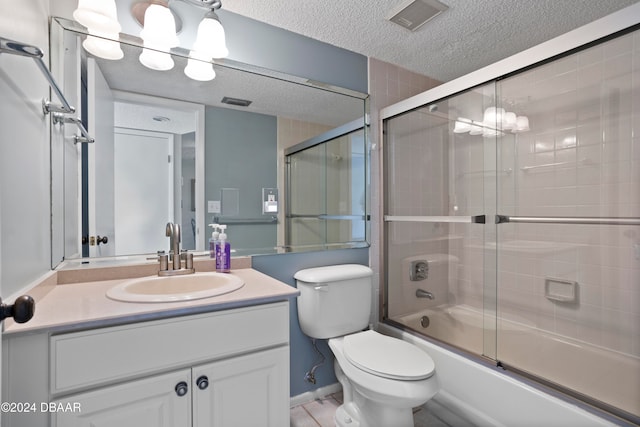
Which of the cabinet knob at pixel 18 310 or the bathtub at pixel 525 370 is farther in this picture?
the bathtub at pixel 525 370

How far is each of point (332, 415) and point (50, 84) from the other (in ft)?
5.94

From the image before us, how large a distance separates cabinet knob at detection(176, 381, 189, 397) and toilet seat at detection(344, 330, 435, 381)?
0.69 meters

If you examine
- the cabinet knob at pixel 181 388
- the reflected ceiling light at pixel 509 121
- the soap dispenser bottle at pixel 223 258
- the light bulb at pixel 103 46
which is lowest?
the cabinet knob at pixel 181 388

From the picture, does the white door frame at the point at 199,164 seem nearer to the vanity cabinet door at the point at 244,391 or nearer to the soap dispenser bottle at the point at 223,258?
the soap dispenser bottle at the point at 223,258

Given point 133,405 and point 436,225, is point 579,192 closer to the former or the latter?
point 436,225

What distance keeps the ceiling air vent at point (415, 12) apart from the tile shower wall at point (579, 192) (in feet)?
1.61

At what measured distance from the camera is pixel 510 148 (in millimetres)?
1762

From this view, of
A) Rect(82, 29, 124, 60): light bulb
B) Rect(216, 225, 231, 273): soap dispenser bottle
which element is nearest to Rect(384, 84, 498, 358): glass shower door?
Rect(216, 225, 231, 273): soap dispenser bottle

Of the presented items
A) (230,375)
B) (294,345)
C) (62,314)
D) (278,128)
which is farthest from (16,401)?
(278,128)

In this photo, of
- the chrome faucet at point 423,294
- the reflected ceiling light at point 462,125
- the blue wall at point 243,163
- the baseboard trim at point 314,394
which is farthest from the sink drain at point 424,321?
the reflected ceiling light at point 462,125

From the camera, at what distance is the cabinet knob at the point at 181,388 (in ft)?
3.04

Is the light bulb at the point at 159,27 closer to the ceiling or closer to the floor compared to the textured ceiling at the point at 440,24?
closer to the floor

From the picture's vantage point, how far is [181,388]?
931 millimetres

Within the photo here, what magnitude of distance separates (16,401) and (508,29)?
2.47 metres
